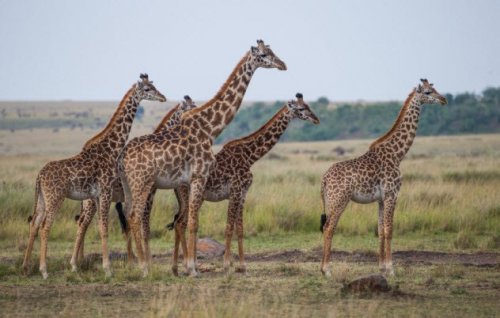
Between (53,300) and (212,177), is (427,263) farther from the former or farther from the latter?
(53,300)

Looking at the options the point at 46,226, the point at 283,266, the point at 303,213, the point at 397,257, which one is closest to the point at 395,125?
the point at 397,257

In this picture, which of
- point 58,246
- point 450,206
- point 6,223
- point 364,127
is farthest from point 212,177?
point 364,127

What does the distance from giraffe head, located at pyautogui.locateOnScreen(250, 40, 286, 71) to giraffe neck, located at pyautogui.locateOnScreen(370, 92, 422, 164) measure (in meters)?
1.79

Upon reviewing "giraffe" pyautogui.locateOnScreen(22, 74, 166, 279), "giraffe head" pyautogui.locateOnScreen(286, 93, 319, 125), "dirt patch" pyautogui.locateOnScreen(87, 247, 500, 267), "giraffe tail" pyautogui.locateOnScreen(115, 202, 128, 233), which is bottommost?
"dirt patch" pyautogui.locateOnScreen(87, 247, 500, 267)

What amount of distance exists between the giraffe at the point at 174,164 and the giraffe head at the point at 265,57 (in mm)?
901

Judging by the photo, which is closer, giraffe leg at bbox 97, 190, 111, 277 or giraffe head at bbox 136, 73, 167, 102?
giraffe leg at bbox 97, 190, 111, 277

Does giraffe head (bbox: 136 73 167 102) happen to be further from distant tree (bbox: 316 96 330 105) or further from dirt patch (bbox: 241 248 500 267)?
distant tree (bbox: 316 96 330 105)

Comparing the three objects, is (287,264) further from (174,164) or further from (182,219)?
(174,164)

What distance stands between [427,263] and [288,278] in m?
2.69

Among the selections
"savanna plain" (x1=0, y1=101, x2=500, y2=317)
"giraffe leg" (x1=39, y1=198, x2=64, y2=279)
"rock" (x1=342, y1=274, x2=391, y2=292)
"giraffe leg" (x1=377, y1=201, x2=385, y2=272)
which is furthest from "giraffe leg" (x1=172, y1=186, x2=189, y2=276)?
"rock" (x1=342, y1=274, x2=391, y2=292)

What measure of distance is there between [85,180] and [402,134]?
461cm

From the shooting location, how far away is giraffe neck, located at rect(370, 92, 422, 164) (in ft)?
44.4

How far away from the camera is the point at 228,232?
13.3 m

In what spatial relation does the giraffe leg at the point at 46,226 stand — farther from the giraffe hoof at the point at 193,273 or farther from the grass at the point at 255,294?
the giraffe hoof at the point at 193,273
